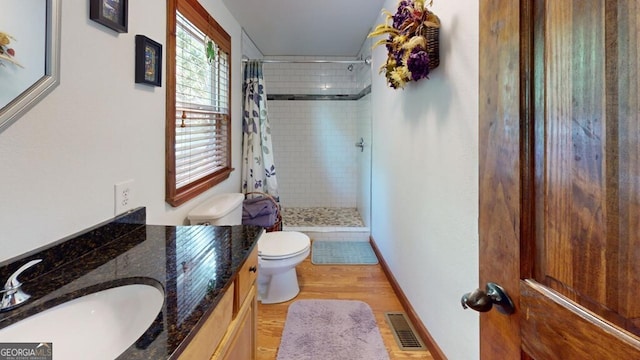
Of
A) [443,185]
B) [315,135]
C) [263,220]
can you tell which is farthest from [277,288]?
[315,135]

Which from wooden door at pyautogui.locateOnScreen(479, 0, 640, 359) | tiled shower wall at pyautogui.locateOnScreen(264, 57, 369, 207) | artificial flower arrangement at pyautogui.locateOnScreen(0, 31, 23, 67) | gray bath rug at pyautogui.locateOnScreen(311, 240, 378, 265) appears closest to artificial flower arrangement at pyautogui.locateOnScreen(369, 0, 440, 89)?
wooden door at pyautogui.locateOnScreen(479, 0, 640, 359)

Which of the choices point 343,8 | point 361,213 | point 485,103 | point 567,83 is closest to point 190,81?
point 343,8

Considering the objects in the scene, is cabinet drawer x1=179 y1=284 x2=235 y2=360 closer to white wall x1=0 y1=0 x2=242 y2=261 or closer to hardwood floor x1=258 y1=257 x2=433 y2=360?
white wall x1=0 y1=0 x2=242 y2=261

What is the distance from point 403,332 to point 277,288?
0.86m

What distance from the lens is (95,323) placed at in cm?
78

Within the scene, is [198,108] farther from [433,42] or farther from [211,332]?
[211,332]

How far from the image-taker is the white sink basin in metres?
0.70

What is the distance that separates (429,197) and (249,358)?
43.3 inches

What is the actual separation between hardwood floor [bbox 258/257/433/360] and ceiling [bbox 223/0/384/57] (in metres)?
2.11

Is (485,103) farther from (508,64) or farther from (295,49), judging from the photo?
(295,49)

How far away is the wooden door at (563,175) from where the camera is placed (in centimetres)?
41

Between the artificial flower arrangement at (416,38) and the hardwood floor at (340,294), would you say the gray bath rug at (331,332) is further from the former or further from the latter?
the artificial flower arrangement at (416,38)

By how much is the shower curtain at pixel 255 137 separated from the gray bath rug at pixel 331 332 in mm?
1325

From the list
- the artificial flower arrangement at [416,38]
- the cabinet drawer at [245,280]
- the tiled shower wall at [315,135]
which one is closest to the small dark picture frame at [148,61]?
the cabinet drawer at [245,280]
